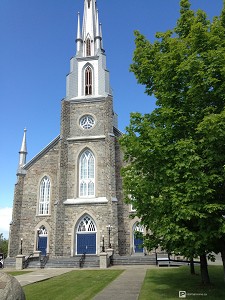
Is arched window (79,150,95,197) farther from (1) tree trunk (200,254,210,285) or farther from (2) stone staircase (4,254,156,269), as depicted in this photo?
(1) tree trunk (200,254,210,285)

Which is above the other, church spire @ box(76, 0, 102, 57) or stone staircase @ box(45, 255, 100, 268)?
church spire @ box(76, 0, 102, 57)

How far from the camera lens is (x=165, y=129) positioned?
10.3m

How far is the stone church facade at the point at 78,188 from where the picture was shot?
28375 mm

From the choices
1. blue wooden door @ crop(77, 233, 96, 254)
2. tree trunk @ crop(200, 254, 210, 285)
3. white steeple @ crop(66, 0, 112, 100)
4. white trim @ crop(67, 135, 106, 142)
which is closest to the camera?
tree trunk @ crop(200, 254, 210, 285)

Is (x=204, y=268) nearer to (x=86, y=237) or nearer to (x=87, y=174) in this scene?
(x=86, y=237)

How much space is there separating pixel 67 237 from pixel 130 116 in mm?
19890

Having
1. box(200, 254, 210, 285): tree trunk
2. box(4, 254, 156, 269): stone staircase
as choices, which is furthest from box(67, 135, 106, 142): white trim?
box(200, 254, 210, 285): tree trunk

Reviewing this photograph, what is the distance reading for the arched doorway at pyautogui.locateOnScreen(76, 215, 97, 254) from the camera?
2838cm

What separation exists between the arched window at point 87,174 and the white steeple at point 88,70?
689 cm

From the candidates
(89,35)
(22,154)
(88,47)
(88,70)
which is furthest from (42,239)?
(89,35)

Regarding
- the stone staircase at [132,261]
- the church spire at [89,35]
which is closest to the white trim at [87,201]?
the stone staircase at [132,261]

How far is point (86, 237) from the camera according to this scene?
93.7ft

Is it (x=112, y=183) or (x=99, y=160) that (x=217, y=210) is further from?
(x=99, y=160)

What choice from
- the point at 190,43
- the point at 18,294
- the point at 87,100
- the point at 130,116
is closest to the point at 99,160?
the point at 87,100
